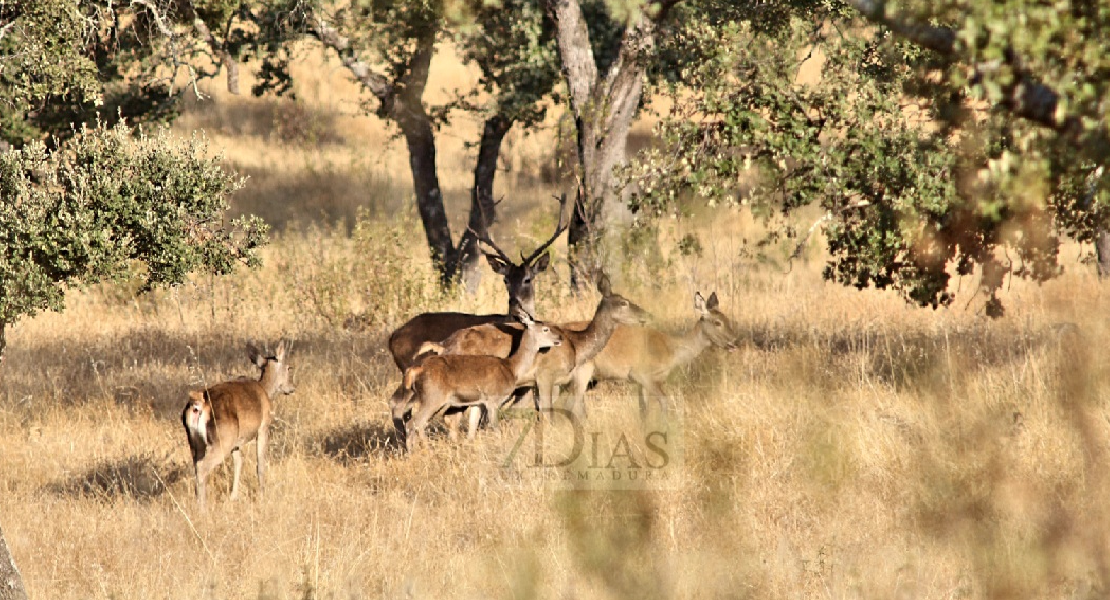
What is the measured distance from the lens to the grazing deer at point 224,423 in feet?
27.2

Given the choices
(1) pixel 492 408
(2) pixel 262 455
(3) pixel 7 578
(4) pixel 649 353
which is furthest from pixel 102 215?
(4) pixel 649 353

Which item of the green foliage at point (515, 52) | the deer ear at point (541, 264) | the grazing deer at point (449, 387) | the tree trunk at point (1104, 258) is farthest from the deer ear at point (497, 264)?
the tree trunk at point (1104, 258)

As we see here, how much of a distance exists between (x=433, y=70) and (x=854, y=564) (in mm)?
31265

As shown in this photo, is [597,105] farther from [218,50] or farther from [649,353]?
[218,50]

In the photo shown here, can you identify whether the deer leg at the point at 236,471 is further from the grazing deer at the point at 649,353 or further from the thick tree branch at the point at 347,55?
the thick tree branch at the point at 347,55

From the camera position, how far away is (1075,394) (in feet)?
30.2

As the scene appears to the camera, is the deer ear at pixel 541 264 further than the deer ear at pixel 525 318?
Yes

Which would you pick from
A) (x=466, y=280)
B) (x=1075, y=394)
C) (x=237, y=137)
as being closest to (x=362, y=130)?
(x=237, y=137)

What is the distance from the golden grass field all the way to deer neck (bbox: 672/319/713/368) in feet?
0.77

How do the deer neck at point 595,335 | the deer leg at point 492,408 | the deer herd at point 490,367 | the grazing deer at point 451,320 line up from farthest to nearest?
the grazing deer at point 451,320 < the deer neck at point 595,335 < the deer leg at point 492,408 < the deer herd at point 490,367

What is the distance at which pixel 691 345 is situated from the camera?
1148 cm

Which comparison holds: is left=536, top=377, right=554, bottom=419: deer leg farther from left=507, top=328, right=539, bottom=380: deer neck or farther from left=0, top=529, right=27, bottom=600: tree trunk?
left=0, top=529, right=27, bottom=600: tree trunk

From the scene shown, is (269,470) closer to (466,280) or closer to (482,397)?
(482,397)

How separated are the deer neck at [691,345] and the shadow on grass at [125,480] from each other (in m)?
4.48
